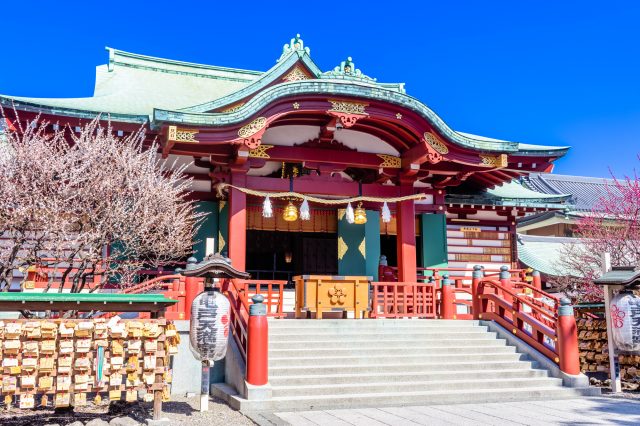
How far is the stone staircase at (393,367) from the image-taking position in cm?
898

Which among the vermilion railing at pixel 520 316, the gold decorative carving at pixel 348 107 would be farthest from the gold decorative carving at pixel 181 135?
the vermilion railing at pixel 520 316

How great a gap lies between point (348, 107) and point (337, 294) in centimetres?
438

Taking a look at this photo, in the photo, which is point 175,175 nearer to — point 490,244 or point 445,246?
point 445,246

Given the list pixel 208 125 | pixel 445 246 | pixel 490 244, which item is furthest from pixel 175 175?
pixel 490 244

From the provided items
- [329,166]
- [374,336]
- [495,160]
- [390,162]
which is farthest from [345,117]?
[374,336]

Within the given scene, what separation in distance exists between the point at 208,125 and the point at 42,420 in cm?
704

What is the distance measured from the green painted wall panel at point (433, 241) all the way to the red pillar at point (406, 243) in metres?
2.10

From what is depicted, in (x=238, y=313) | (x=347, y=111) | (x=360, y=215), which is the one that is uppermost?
(x=347, y=111)

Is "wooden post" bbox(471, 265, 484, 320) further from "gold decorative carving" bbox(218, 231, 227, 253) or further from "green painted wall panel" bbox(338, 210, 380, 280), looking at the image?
"gold decorative carving" bbox(218, 231, 227, 253)

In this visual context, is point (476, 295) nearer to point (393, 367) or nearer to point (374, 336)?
point (374, 336)

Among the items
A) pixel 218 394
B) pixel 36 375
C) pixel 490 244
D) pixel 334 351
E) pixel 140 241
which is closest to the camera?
pixel 36 375

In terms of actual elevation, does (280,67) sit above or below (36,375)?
above

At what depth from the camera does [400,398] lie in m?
9.01

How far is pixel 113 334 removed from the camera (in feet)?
23.6
